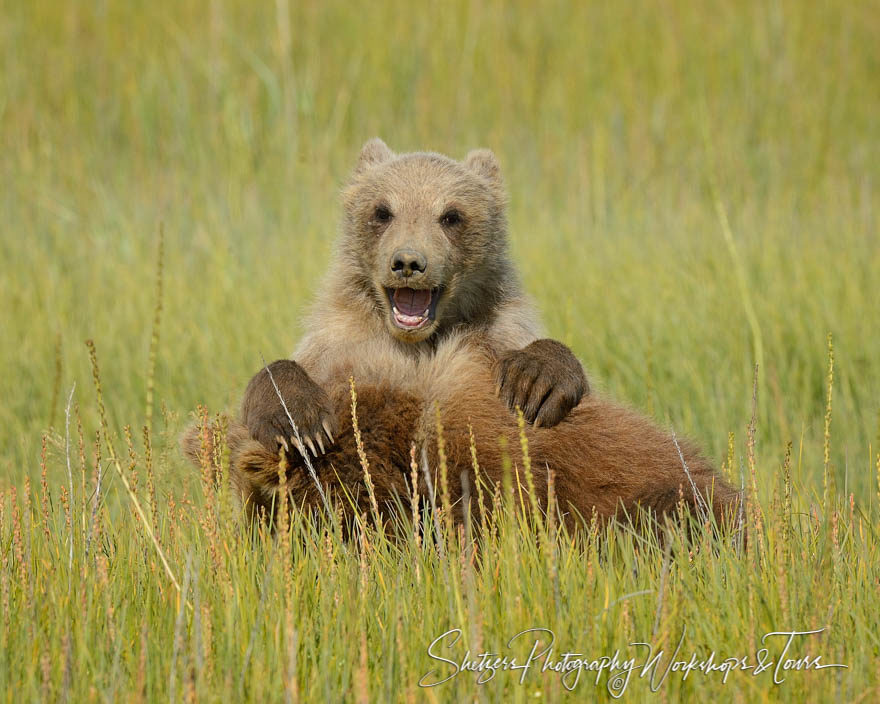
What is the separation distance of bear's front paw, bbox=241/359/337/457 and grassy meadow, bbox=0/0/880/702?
29 centimetres

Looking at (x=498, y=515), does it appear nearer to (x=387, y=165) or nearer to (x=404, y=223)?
(x=404, y=223)

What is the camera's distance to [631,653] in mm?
2752

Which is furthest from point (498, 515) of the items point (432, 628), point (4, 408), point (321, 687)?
point (4, 408)

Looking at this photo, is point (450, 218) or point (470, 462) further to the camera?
point (450, 218)

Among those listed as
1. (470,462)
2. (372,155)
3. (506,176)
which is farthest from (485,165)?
(506,176)

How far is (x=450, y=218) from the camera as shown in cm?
569

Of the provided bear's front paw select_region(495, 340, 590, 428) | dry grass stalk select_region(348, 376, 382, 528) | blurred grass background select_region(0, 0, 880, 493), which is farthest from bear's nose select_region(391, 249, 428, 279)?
dry grass stalk select_region(348, 376, 382, 528)

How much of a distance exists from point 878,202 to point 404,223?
19.5ft

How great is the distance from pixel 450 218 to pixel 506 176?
453 cm

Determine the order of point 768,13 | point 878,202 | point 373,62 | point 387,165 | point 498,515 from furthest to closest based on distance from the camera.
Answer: point 768,13 < point 373,62 < point 878,202 < point 387,165 < point 498,515

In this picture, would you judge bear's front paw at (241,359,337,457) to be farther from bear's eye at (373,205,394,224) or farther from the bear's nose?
bear's eye at (373,205,394,224)

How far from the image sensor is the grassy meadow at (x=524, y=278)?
2.79 meters

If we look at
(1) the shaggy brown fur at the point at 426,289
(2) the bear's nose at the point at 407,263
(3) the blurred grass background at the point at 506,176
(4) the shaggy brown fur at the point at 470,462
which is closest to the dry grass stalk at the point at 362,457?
(4) the shaggy brown fur at the point at 470,462

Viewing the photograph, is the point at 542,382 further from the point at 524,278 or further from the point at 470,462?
the point at 524,278
